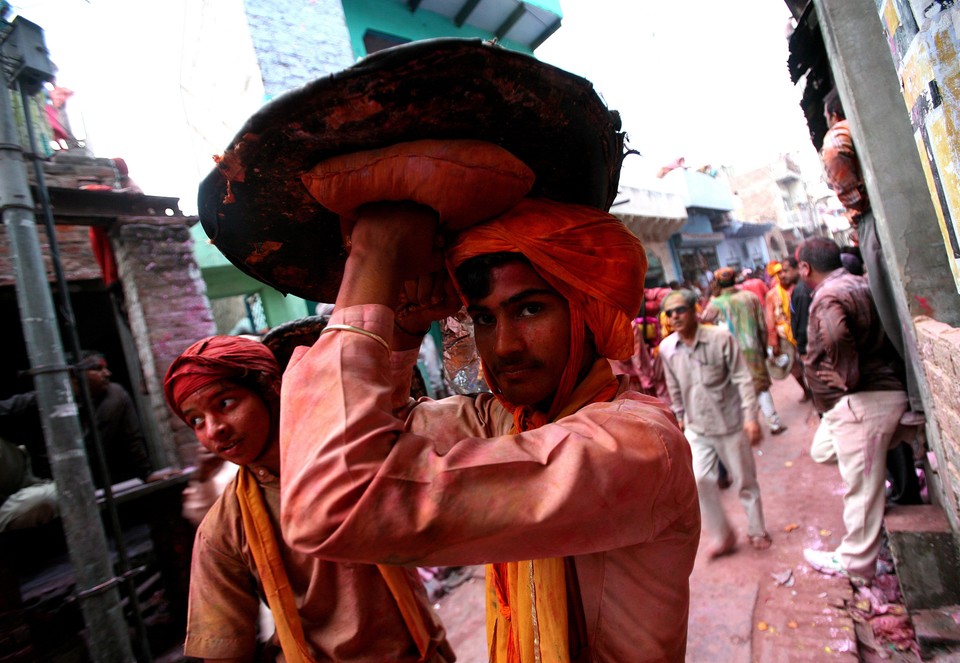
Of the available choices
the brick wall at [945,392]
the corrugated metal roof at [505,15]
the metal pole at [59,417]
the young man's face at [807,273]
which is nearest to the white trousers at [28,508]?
the metal pole at [59,417]

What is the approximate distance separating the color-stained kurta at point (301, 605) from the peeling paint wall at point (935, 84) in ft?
7.74

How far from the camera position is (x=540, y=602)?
1.22m

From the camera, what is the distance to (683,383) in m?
5.02

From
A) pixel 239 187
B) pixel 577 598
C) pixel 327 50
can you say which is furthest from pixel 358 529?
pixel 327 50

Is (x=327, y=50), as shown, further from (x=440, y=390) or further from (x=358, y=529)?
(x=358, y=529)

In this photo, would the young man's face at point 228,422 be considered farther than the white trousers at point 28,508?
No

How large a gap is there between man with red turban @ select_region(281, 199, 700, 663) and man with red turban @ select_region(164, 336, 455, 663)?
0.55 m

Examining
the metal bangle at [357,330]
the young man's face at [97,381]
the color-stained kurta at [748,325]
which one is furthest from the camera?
the color-stained kurta at [748,325]

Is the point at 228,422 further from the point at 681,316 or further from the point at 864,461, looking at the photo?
the point at 864,461

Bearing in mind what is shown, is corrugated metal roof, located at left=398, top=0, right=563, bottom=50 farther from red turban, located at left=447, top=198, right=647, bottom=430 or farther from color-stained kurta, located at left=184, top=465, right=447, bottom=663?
color-stained kurta, located at left=184, top=465, right=447, bottom=663

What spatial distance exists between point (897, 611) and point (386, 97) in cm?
476

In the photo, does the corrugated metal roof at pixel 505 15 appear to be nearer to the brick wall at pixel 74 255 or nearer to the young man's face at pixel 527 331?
the brick wall at pixel 74 255

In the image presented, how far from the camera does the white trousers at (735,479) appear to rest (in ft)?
15.1

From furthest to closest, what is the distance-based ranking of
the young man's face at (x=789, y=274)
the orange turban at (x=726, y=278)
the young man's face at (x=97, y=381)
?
the orange turban at (x=726, y=278)
the young man's face at (x=789, y=274)
the young man's face at (x=97, y=381)
